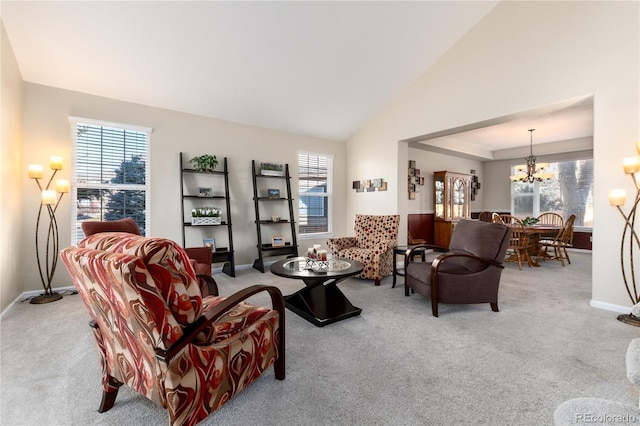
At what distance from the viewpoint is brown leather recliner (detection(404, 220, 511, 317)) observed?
2.92 metres

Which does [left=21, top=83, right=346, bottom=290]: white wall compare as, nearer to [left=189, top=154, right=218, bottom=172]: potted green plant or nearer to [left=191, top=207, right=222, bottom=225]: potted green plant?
[left=189, top=154, right=218, bottom=172]: potted green plant

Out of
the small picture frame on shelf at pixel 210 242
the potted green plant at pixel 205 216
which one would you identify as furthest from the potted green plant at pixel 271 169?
the small picture frame on shelf at pixel 210 242

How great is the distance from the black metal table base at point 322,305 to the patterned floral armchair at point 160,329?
1.12m

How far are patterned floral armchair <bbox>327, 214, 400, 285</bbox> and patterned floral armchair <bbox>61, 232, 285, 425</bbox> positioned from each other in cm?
260

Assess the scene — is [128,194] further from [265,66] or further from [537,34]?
[537,34]

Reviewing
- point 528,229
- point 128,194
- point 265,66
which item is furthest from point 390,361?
point 528,229

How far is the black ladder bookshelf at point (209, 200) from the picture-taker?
14.5 ft

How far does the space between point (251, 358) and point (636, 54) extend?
4462 mm

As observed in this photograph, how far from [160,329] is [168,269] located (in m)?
0.25

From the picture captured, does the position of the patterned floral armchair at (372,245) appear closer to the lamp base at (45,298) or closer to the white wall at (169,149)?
the white wall at (169,149)

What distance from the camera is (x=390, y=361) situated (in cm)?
207

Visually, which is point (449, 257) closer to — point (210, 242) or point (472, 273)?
point (472, 273)

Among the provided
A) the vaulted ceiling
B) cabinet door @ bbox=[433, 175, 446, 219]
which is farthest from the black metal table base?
cabinet door @ bbox=[433, 175, 446, 219]

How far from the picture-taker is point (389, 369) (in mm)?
1973
